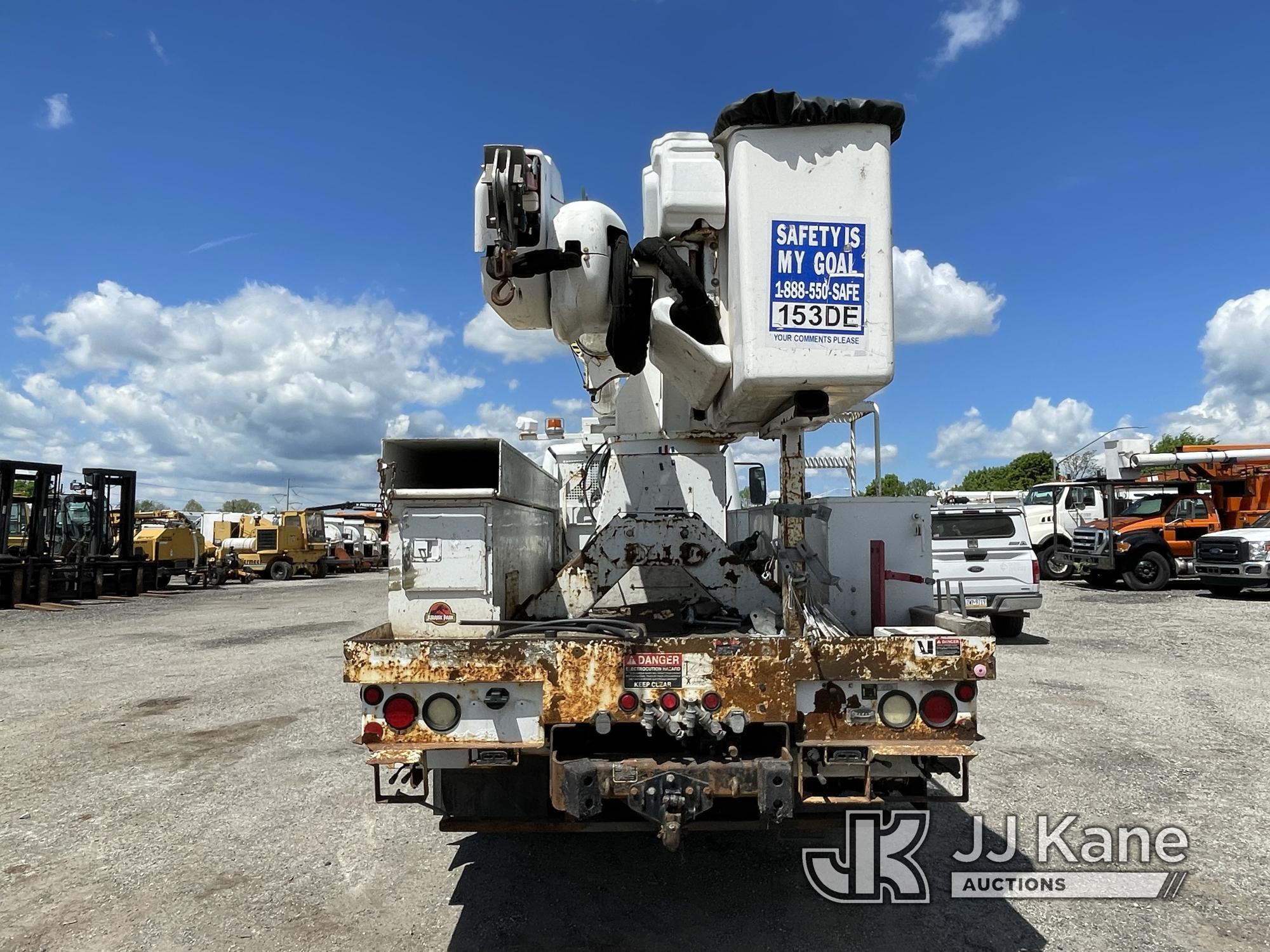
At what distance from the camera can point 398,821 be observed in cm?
459

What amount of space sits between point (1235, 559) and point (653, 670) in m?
17.3

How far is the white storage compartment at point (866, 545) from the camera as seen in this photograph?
3.70 meters

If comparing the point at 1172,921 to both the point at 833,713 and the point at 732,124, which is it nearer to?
the point at 833,713

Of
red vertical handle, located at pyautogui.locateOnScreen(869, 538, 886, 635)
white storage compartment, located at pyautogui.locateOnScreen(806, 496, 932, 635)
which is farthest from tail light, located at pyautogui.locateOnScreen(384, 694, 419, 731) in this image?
red vertical handle, located at pyautogui.locateOnScreen(869, 538, 886, 635)

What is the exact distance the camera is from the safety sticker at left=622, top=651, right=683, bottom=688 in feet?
9.69

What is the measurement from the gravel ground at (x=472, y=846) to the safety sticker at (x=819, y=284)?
2.44 meters

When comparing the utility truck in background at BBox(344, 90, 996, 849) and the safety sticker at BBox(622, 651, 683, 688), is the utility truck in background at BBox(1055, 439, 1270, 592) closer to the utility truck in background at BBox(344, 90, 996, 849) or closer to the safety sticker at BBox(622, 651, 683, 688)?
the utility truck in background at BBox(344, 90, 996, 849)

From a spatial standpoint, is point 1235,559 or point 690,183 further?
point 1235,559

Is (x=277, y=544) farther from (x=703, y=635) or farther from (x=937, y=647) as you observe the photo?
(x=937, y=647)

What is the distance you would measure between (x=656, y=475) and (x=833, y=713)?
2453 millimetres

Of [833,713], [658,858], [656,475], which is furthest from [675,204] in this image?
[658,858]

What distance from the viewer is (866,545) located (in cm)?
373

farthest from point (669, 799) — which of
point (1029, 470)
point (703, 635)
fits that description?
point (1029, 470)

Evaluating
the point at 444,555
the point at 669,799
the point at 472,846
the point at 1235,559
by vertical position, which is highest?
the point at 444,555
